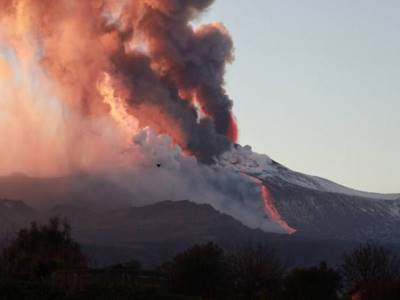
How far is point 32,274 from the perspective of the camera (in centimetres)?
6869

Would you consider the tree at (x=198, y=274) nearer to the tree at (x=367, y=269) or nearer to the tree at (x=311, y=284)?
the tree at (x=311, y=284)

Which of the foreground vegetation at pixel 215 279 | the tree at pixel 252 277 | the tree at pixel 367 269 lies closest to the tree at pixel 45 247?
the foreground vegetation at pixel 215 279

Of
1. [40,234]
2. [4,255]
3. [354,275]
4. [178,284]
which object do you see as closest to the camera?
[178,284]

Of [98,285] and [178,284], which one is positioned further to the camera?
[178,284]

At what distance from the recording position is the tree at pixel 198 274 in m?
69.4

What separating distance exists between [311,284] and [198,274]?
8.95 m

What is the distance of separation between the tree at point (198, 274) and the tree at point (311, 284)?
6.06 meters

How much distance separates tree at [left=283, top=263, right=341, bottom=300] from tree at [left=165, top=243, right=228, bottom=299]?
6.06 m

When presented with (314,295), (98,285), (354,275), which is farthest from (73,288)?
(354,275)

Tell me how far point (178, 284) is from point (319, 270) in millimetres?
10266

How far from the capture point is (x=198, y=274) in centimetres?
7062

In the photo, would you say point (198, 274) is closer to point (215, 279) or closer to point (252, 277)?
point (215, 279)

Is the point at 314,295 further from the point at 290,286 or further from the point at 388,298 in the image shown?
the point at 388,298

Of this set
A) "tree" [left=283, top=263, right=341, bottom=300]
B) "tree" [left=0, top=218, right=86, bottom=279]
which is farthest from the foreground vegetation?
"tree" [left=0, top=218, right=86, bottom=279]
